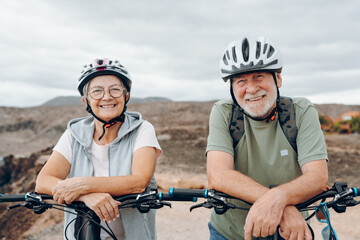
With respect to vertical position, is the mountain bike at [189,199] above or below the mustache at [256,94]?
below

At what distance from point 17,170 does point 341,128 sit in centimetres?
2689

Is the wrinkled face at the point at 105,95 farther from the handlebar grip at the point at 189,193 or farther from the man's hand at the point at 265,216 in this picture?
the man's hand at the point at 265,216

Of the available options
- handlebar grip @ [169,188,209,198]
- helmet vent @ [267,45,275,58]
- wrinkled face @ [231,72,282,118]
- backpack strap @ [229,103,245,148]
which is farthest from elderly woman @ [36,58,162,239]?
helmet vent @ [267,45,275,58]

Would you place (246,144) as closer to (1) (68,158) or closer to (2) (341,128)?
(1) (68,158)

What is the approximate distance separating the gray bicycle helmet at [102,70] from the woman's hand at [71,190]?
3.35ft

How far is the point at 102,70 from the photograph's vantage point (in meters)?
3.01

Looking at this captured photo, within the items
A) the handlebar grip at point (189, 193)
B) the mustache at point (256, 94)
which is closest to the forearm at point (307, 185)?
the handlebar grip at point (189, 193)

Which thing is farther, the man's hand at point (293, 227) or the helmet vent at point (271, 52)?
the helmet vent at point (271, 52)

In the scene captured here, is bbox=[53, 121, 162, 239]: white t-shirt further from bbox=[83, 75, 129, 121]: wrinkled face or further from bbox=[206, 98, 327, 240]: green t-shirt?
bbox=[206, 98, 327, 240]: green t-shirt

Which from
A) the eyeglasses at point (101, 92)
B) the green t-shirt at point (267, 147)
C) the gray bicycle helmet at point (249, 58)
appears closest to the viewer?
the green t-shirt at point (267, 147)

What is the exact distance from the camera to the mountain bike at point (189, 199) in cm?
218

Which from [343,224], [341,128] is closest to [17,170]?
[343,224]

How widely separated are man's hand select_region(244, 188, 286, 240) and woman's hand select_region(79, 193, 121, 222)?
98 cm

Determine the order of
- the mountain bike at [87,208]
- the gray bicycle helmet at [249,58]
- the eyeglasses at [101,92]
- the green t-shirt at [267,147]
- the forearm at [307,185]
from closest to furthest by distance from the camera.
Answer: the forearm at [307,185]
the mountain bike at [87,208]
the green t-shirt at [267,147]
the gray bicycle helmet at [249,58]
the eyeglasses at [101,92]
